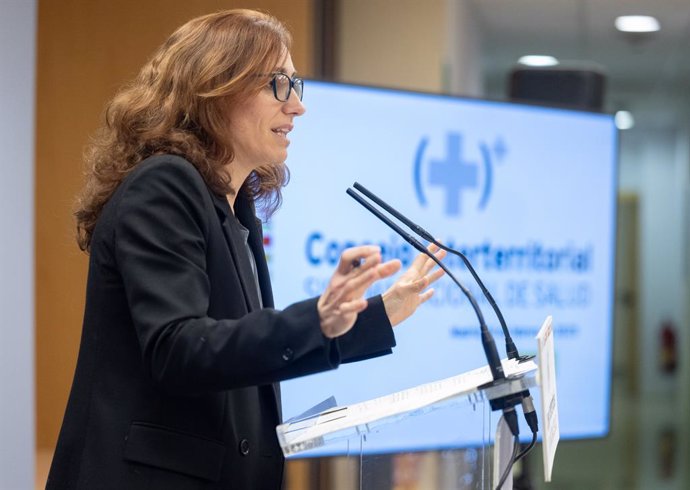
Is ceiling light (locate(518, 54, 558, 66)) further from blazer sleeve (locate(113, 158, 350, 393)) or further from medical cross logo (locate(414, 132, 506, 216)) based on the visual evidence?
blazer sleeve (locate(113, 158, 350, 393))

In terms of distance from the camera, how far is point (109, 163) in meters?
1.59

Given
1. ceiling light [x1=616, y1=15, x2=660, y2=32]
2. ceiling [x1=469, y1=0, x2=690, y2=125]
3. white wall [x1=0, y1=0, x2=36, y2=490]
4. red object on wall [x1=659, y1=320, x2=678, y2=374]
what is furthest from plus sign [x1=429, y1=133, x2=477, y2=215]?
red object on wall [x1=659, y1=320, x2=678, y2=374]

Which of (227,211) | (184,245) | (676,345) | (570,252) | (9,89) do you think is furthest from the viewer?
(676,345)

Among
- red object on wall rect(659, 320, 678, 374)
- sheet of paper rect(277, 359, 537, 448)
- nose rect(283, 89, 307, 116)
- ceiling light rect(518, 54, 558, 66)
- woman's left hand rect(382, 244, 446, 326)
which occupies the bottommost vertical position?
red object on wall rect(659, 320, 678, 374)

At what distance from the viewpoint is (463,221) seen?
3.51 meters

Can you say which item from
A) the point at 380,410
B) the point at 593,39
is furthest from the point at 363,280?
the point at 593,39

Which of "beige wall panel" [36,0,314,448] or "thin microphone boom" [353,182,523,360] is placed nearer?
"thin microphone boom" [353,182,523,360]

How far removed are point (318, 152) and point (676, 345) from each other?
12.2 ft

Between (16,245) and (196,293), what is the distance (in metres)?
1.35

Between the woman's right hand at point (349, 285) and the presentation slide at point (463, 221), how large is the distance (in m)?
1.72

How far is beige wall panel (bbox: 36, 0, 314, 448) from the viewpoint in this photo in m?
3.18

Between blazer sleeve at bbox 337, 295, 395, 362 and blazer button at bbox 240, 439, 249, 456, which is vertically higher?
blazer sleeve at bbox 337, 295, 395, 362

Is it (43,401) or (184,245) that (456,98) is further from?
(184,245)

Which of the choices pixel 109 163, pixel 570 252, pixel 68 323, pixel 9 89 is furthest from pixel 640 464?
pixel 109 163
